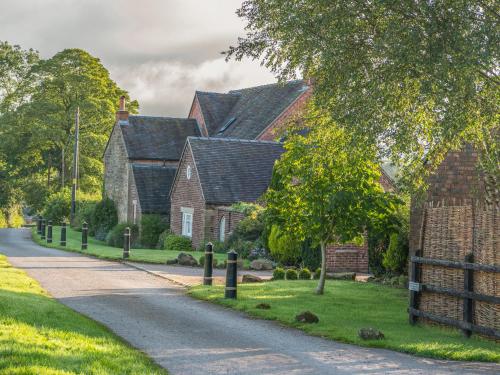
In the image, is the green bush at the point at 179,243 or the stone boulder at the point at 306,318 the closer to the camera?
the stone boulder at the point at 306,318

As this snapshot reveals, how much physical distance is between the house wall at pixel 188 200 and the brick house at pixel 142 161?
340cm

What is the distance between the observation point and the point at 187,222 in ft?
135

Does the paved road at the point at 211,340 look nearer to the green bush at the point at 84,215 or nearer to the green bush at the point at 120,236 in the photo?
the green bush at the point at 120,236

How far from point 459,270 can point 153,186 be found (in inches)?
1389

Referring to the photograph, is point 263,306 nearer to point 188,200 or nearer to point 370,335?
point 370,335

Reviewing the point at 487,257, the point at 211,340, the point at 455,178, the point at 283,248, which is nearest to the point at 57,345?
the point at 211,340

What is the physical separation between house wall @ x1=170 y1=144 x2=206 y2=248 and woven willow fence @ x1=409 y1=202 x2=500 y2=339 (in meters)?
24.6

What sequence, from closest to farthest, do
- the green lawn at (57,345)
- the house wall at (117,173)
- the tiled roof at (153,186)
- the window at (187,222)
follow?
the green lawn at (57,345), the window at (187,222), the tiled roof at (153,186), the house wall at (117,173)

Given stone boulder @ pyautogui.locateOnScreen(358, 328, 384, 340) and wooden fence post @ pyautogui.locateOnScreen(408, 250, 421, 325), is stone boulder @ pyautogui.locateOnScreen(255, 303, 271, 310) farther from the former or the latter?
stone boulder @ pyautogui.locateOnScreen(358, 328, 384, 340)

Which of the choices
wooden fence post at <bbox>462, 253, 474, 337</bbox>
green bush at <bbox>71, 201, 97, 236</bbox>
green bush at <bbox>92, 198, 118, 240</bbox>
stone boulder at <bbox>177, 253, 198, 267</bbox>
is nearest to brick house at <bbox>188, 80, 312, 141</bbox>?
green bush at <bbox>92, 198, 118, 240</bbox>

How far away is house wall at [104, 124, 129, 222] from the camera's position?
51.0 meters

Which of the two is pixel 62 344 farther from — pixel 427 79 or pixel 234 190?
pixel 234 190

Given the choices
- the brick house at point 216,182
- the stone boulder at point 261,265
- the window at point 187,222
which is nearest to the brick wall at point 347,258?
the stone boulder at point 261,265

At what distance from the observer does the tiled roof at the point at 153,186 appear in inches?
1818
